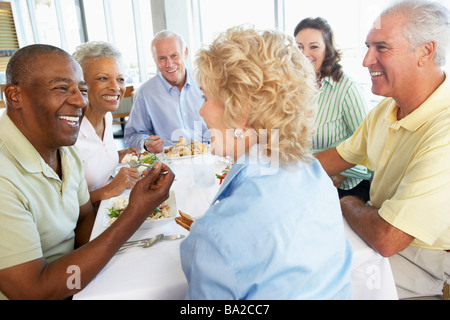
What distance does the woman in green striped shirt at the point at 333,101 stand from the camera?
2242mm

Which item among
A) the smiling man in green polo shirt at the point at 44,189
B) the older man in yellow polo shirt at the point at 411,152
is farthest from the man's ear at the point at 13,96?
the older man in yellow polo shirt at the point at 411,152

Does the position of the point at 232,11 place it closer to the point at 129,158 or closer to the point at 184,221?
the point at 129,158

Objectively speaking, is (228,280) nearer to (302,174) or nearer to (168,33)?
(302,174)

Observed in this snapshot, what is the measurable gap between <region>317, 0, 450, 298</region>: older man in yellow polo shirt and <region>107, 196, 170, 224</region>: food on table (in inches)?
28.9

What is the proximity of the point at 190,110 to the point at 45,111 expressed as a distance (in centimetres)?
197

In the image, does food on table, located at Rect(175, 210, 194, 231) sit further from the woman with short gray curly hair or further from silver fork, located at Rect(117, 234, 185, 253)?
the woman with short gray curly hair

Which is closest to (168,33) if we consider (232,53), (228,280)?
(232,53)

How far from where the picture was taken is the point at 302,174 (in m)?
0.89

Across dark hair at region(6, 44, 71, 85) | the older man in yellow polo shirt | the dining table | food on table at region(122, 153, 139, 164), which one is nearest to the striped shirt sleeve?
the older man in yellow polo shirt

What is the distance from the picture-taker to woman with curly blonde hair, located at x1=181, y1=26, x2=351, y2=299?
0.74 meters

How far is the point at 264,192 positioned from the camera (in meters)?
0.79

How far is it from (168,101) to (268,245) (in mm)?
2475

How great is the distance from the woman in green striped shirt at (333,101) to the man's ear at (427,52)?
0.84 meters

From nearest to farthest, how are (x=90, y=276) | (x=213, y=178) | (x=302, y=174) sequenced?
(x=302, y=174)
(x=90, y=276)
(x=213, y=178)
